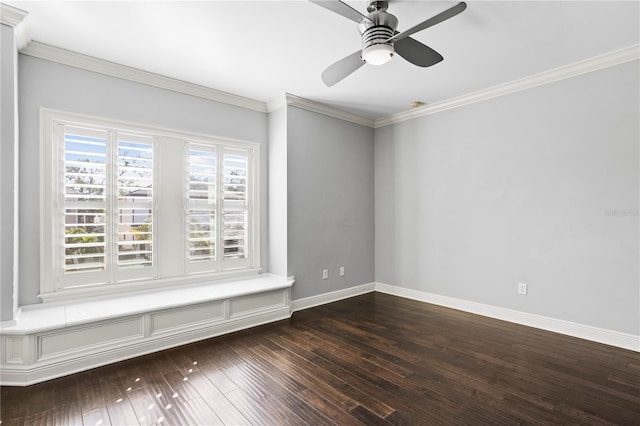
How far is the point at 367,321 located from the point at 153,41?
11.4ft

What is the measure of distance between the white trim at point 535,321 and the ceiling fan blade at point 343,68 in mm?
3141

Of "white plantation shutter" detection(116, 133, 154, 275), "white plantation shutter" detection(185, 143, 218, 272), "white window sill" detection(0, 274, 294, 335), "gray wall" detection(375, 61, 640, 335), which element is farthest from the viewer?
"white plantation shutter" detection(185, 143, 218, 272)

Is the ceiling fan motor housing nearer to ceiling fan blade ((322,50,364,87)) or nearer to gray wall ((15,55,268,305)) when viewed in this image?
ceiling fan blade ((322,50,364,87))

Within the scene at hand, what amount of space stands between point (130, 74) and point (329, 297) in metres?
3.52

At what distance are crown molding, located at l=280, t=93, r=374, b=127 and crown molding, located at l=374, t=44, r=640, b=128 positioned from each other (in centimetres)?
48

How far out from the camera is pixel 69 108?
119 inches

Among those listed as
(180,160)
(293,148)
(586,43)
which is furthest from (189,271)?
(586,43)

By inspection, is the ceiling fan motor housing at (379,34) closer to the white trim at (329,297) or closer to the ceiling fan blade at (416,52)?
the ceiling fan blade at (416,52)

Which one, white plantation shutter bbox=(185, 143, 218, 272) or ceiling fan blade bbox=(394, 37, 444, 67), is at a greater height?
ceiling fan blade bbox=(394, 37, 444, 67)

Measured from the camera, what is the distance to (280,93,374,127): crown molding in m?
4.14

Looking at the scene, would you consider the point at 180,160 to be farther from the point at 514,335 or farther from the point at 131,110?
the point at 514,335

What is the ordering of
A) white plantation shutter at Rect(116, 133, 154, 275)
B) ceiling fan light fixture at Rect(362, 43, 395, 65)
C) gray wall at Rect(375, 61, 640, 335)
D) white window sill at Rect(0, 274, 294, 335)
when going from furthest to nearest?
white plantation shutter at Rect(116, 133, 154, 275) < gray wall at Rect(375, 61, 640, 335) < white window sill at Rect(0, 274, 294, 335) < ceiling fan light fixture at Rect(362, 43, 395, 65)

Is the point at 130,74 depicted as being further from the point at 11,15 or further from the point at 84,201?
the point at 84,201

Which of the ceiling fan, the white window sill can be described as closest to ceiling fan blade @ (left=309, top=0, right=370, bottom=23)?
the ceiling fan
